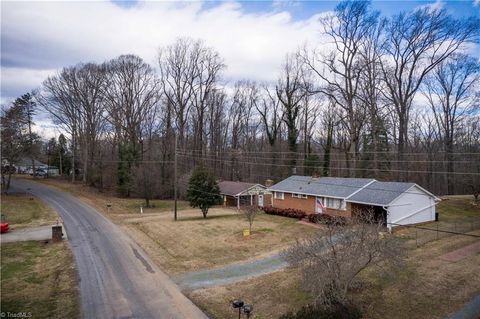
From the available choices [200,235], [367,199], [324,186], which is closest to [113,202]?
[200,235]

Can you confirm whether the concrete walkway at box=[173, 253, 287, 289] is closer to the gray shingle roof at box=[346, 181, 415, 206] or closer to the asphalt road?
the asphalt road

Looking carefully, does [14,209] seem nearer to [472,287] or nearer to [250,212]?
[250,212]

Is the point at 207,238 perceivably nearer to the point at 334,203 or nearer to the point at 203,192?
the point at 203,192

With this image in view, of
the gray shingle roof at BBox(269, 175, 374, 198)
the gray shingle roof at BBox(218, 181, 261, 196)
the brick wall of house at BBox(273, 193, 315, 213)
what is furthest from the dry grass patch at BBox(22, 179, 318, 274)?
the gray shingle roof at BBox(269, 175, 374, 198)

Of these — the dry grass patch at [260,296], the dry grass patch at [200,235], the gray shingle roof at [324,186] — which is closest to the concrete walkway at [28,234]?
the dry grass patch at [200,235]

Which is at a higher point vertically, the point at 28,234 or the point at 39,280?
the point at 28,234

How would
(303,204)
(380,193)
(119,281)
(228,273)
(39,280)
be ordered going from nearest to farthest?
(119,281) < (39,280) < (228,273) < (380,193) < (303,204)

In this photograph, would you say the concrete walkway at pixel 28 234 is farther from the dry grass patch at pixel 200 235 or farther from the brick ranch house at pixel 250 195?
the brick ranch house at pixel 250 195
